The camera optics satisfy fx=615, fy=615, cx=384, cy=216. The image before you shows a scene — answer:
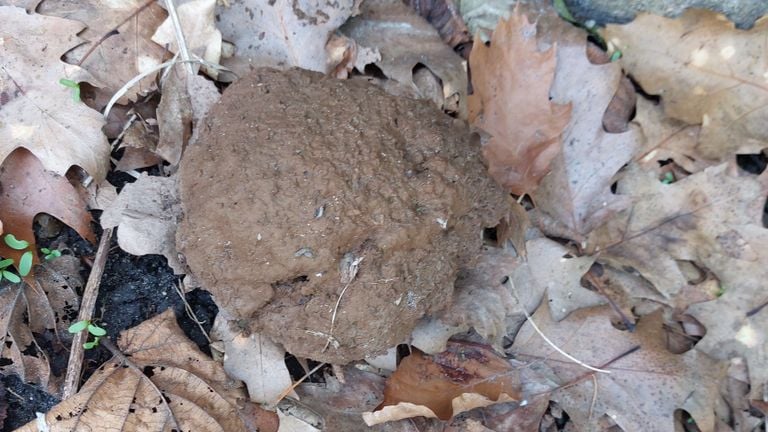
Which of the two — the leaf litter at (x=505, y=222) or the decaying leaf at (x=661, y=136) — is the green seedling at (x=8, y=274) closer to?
the leaf litter at (x=505, y=222)

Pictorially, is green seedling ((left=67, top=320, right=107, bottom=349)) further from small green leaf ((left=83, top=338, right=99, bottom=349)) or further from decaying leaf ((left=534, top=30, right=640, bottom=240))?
decaying leaf ((left=534, top=30, right=640, bottom=240))

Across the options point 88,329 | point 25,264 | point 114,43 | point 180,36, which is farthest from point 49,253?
point 180,36

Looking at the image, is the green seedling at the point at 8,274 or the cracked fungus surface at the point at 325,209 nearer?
the cracked fungus surface at the point at 325,209

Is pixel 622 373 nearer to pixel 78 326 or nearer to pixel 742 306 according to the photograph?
pixel 742 306

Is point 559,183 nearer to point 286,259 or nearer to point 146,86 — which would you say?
point 286,259

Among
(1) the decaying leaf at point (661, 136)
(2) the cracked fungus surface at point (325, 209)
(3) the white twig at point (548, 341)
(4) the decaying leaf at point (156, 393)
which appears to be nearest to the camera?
(2) the cracked fungus surface at point (325, 209)

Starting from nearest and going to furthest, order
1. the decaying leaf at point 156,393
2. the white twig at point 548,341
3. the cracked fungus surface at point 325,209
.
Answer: the cracked fungus surface at point 325,209 → the decaying leaf at point 156,393 → the white twig at point 548,341

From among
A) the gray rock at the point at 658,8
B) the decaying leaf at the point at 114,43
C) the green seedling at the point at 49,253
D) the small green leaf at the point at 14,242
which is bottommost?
the green seedling at the point at 49,253

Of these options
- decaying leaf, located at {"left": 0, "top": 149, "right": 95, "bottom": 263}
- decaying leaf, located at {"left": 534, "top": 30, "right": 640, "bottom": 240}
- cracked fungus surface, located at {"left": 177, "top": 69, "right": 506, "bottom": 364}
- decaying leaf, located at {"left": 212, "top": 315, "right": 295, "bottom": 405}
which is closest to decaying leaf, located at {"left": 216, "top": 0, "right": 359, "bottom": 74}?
cracked fungus surface, located at {"left": 177, "top": 69, "right": 506, "bottom": 364}

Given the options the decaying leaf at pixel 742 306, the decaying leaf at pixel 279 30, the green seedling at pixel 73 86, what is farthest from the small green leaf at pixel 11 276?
the decaying leaf at pixel 742 306
